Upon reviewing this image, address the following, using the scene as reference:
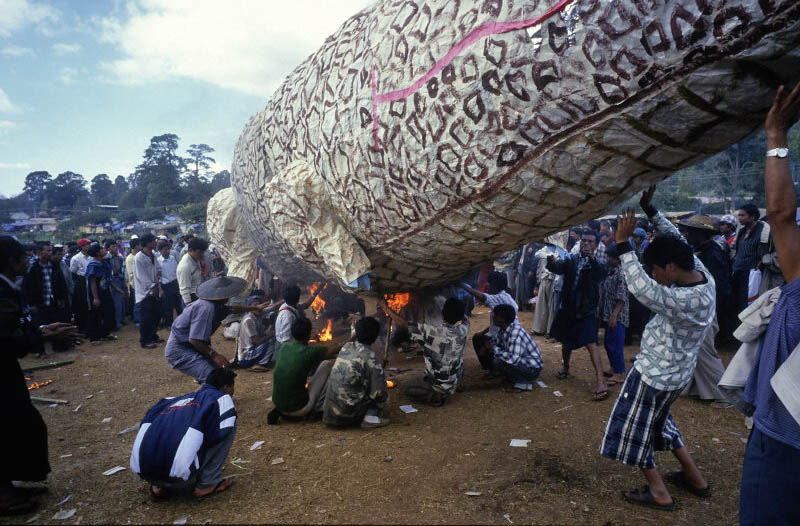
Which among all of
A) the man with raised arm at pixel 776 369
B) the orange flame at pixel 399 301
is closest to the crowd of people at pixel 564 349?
the man with raised arm at pixel 776 369

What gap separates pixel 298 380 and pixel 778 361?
3580 mm

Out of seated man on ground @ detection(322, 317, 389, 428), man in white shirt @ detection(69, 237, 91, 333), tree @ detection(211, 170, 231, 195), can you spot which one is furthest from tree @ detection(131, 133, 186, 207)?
seated man on ground @ detection(322, 317, 389, 428)

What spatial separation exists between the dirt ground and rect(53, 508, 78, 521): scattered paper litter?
0.12ft

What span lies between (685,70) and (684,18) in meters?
0.18

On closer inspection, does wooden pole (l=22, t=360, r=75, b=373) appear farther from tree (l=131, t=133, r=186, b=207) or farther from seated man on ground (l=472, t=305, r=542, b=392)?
tree (l=131, t=133, r=186, b=207)

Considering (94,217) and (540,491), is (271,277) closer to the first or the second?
(540,491)

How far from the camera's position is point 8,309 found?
2.79 metres

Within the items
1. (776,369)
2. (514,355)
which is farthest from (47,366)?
(776,369)

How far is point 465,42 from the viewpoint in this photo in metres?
2.27

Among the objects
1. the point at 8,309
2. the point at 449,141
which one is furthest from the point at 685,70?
the point at 8,309

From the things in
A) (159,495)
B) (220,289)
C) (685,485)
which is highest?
(220,289)

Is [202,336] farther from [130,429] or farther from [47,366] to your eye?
[47,366]

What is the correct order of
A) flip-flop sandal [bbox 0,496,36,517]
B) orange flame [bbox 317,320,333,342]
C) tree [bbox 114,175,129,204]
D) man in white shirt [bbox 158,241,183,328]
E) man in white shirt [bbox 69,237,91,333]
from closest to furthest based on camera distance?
flip-flop sandal [bbox 0,496,36,517] < orange flame [bbox 317,320,333,342] < man in white shirt [bbox 69,237,91,333] < man in white shirt [bbox 158,241,183,328] < tree [bbox 114,175,129,204]

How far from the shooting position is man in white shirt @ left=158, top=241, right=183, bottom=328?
Result: 352 inches
